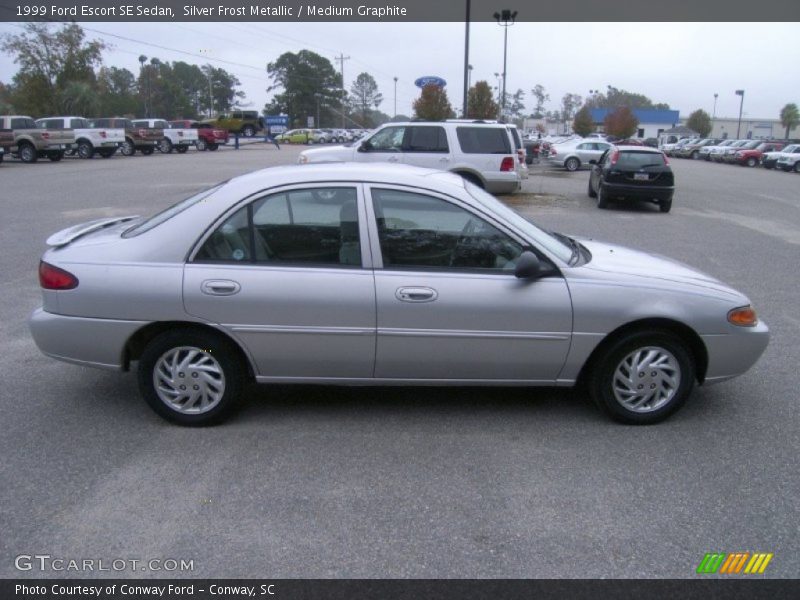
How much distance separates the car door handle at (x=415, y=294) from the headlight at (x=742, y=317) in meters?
1.93

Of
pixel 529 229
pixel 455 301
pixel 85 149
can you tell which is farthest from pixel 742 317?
pixel 85 149

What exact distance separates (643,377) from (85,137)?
3450cm

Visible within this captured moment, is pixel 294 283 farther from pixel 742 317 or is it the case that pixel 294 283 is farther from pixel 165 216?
pixel 742 317

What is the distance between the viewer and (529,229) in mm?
4477

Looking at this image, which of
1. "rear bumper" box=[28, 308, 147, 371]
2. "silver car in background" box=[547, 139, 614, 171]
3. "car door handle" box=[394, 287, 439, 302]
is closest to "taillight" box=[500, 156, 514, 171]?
"car door handle" box=[394, 287, 439, 302]

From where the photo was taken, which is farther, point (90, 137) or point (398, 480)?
point (90, 137)

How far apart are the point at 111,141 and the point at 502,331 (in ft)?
114

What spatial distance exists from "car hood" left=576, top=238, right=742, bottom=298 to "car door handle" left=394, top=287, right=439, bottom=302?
40.4 inches

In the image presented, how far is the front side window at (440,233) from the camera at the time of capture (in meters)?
4.22

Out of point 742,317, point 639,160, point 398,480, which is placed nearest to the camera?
point 398,480

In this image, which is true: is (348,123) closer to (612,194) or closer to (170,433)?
(612,194)

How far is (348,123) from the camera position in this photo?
416 feet

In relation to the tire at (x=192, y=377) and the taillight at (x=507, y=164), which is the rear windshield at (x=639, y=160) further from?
the tire at (x=192, y=377)
